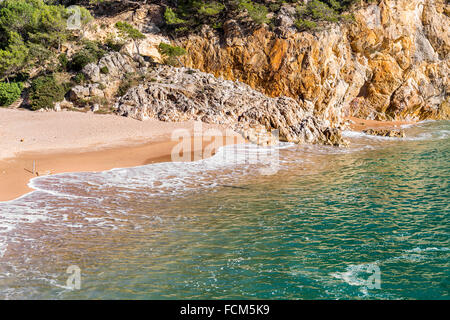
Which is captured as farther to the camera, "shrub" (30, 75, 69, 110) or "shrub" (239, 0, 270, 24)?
"shrub" (239, 0, 270, 24)

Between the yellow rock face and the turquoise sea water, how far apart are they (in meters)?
19.7

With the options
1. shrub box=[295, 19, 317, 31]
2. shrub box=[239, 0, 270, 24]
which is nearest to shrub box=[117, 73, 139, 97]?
shrub box=[239, 0, 270, 24]

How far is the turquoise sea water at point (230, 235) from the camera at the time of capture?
7.70 metres

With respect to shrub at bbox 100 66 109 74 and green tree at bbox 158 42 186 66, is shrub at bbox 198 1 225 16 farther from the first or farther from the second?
shrub at bbox 100 66 109 74

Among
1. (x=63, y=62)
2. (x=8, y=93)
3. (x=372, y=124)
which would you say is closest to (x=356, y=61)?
(x=372, y=124)

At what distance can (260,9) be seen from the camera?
120 ft

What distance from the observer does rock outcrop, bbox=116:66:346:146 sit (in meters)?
28.3

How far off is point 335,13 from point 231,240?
119 feet

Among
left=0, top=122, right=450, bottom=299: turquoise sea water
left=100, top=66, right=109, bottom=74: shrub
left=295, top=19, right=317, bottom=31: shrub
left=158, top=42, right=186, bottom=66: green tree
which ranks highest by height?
left=295, top=19, right=317, bottom=31: shrub

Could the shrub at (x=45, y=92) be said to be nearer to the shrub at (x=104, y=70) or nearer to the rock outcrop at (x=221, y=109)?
the shrub at (x=104, y=70)

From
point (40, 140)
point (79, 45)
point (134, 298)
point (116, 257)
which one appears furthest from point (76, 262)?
point (79, 45)

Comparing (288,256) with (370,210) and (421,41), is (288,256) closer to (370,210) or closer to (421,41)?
(370,210)

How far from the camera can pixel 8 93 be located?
29688mm

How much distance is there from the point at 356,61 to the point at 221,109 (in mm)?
20370
